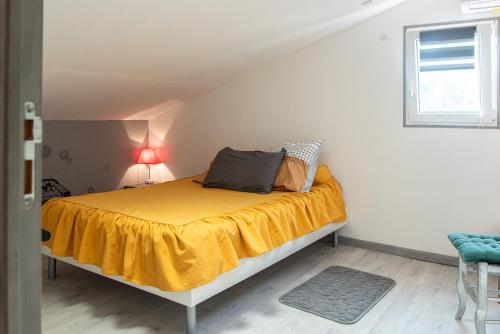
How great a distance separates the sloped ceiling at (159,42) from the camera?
235 centimetres

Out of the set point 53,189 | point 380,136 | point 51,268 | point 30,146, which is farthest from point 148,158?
point 30,146

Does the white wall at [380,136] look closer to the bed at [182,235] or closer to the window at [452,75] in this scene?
the window at [452,75]

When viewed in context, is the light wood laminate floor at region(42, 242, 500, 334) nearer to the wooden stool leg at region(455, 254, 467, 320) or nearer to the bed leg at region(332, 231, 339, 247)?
the wooden stool leg at region(455, 254, 467, 320)

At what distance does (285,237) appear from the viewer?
286 cm

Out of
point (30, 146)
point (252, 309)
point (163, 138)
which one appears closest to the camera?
point (30, 146)

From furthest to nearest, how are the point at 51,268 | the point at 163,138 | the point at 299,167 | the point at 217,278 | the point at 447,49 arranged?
the point at 163,138
the point at 299,167
the point at 447,49
the point at 51,268
the point at 217,278

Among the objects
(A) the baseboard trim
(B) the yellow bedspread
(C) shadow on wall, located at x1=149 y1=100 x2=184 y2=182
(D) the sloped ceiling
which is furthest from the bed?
(C) shadow on wall, located at x1=149 y1=100 x2=184 y2=182

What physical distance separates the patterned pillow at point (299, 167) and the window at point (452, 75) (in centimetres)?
82

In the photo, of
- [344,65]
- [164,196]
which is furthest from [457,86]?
[164,196]

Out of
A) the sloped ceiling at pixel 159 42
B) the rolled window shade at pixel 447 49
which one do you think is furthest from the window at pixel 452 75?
the sloped ceiling at pixel 159 42

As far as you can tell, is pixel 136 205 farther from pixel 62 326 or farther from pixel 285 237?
pixel 285 237

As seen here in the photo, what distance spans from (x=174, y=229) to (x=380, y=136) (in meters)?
2.16

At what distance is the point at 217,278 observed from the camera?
236 centimetres

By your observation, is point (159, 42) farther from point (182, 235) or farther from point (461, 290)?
point (461, 290)
